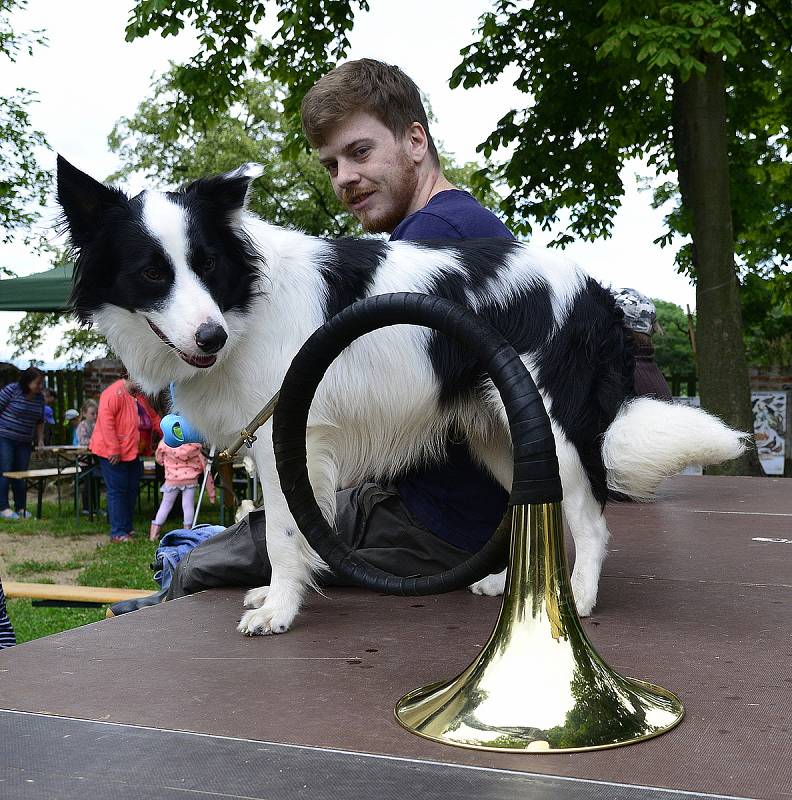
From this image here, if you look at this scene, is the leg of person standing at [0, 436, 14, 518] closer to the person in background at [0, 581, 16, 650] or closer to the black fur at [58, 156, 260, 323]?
the person in background at [0, 581, 16, 650]

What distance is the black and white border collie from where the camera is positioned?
8.05 feet

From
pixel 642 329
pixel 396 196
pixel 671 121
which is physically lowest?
→ pixel 642 329

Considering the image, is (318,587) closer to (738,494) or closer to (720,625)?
(720,625)

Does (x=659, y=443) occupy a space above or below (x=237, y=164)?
below

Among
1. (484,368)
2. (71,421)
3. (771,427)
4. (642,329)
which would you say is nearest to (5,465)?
(71,421)

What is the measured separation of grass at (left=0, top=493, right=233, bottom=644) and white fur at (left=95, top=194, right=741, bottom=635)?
3.56 m

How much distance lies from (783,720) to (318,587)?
1.45 metres

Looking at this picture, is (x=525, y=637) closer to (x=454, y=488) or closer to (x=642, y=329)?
(x=454, y=488)

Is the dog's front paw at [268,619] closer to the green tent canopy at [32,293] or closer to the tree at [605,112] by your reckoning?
the tree at [605,112]

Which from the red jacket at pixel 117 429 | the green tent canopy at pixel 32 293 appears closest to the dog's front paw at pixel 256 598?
the red jacket at pixel 117 429

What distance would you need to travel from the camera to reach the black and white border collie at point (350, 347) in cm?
246

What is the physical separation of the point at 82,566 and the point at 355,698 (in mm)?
7904

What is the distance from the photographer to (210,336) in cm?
232

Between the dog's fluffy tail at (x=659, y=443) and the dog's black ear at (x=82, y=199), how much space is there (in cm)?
149
